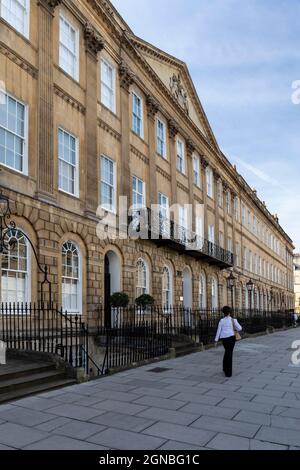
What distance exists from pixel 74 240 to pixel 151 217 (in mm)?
6717

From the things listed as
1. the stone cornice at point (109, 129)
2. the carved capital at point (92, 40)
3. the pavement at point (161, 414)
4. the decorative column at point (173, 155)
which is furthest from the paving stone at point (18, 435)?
the decorative column at point (173, 155)

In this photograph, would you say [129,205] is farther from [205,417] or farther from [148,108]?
[205,417]

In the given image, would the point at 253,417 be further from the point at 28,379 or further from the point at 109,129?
the point at 109,129

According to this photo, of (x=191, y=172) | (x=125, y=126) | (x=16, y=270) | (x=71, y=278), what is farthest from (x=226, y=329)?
(x=191, y=172)

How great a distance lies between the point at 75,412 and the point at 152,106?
1829 centimetres

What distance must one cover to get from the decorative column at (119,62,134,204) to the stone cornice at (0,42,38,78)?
605 centimetres

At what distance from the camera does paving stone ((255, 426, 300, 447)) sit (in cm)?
571

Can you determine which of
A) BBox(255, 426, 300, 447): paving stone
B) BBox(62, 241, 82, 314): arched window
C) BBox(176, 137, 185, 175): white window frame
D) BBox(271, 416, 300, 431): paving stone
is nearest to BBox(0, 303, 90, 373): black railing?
BBox(62, 241, 82, 314): arched window

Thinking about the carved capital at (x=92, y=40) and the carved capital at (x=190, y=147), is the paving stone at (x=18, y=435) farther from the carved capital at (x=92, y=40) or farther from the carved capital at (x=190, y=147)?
the carved capital at (x=190, y=147)

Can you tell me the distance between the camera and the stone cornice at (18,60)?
42.1 feet

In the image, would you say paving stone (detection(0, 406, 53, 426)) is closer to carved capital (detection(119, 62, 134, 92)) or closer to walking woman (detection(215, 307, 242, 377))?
walking woman (detection(215, 307, 242, 377))

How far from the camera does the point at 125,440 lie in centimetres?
557

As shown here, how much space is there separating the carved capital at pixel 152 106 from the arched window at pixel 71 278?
10.0 meters

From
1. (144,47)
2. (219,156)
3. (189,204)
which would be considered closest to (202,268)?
(189,204)
